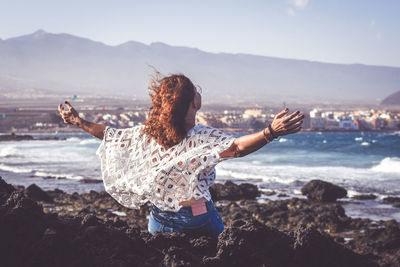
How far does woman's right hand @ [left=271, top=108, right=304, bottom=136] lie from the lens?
2334 millimetres

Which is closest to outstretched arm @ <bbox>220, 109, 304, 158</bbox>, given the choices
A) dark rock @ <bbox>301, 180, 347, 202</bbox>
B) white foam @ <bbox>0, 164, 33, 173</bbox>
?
dark rock @ <bbox>301, 180, 347, 202</bbox>

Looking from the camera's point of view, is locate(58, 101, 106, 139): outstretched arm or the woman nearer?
the woman

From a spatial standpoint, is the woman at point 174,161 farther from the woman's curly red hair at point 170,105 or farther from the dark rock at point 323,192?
the dark rock at point 323,192

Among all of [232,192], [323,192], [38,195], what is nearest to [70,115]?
[38,195]

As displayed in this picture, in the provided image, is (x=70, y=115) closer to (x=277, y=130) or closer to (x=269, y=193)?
(x=277, y=130)

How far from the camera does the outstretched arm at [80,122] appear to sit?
3121 millimetres

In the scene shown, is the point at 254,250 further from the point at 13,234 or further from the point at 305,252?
the point at 13,234

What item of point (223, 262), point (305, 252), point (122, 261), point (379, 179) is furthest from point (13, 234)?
point (379, 179)

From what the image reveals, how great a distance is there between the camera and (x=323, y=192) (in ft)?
50.1

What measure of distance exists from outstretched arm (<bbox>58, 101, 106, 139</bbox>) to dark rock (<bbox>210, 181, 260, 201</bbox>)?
38.7 feet

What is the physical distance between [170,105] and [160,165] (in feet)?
1.10

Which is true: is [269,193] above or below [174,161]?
below

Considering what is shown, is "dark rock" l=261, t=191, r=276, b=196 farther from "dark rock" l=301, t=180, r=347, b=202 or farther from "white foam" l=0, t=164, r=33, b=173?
"white foam" l=0, t=164, r=33, b=173

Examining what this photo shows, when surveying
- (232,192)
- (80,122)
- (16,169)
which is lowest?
(16,169)
